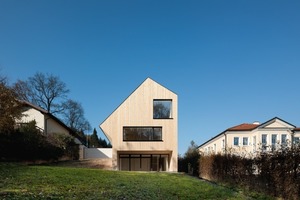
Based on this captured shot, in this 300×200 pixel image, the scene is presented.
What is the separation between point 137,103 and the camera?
33.8 metres

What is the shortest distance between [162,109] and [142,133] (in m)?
3.28

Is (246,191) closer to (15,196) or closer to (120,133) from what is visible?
(15,196)

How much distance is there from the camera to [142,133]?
109ft

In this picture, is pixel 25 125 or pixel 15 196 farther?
pixel 25 125

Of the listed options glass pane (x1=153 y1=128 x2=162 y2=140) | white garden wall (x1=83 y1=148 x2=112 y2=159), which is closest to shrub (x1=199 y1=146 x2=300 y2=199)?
glass pane (x1=153 y1=128 x2=162 y2=140)

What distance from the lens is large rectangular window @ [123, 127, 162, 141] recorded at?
108 ft

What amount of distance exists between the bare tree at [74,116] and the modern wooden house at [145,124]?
24169mm

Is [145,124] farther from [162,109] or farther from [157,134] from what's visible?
[162,109]

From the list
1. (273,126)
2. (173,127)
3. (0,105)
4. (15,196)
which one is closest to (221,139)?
(273,126)

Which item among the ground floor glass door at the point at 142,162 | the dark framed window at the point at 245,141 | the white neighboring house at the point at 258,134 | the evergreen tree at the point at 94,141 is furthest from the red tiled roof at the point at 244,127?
the evergreen tree at the point at 94,141

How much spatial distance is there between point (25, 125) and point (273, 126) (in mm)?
33435

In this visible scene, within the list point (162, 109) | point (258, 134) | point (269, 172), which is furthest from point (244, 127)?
point (269, 172)

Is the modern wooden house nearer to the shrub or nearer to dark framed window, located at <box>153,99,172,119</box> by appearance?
dark framed window, located at <box>153,99,172,119</box>

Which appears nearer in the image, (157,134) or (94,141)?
(157,134)
